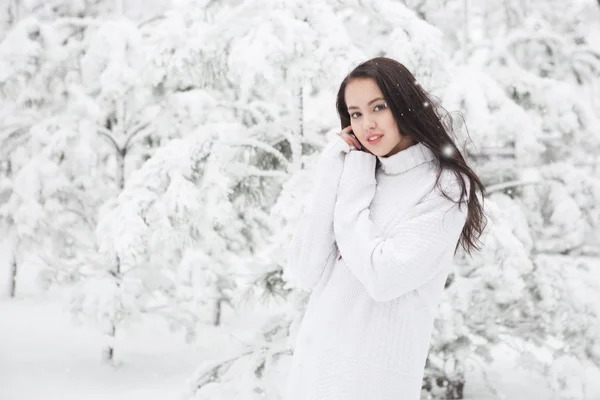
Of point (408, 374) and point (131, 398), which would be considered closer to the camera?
point (408, 374)

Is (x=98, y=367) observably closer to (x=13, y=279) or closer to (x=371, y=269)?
(x=13, y=279)

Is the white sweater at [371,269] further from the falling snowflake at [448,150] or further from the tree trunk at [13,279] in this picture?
the tree trunk at [13,279]

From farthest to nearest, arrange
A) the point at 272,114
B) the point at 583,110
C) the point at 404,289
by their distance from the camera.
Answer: the point at 272,114 → the point at 583,110 → the point at 404,289

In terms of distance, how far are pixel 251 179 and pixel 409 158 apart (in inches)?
138

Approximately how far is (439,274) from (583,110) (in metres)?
3.98

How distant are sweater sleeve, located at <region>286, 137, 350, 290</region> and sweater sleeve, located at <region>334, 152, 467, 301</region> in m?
0.05

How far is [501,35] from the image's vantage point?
6.29 meters

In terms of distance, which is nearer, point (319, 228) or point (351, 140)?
point (319, 228)

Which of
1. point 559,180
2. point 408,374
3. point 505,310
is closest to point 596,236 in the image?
point 559,180

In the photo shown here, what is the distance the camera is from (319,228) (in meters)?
1.88

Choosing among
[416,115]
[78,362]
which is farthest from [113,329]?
[416,115]

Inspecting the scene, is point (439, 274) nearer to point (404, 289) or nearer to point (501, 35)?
point (404, 289)

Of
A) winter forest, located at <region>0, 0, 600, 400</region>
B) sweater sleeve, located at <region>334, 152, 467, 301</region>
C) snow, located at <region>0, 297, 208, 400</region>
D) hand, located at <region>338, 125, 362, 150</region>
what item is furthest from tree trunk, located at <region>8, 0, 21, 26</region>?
sweater sleeve, located at <region>334, 152, 467, 301</region>

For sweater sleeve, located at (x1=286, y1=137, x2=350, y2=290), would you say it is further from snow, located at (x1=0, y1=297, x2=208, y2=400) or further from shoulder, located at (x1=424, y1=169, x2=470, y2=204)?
snow, located at (x1=0, y1=297, x2=208, y2=400)
